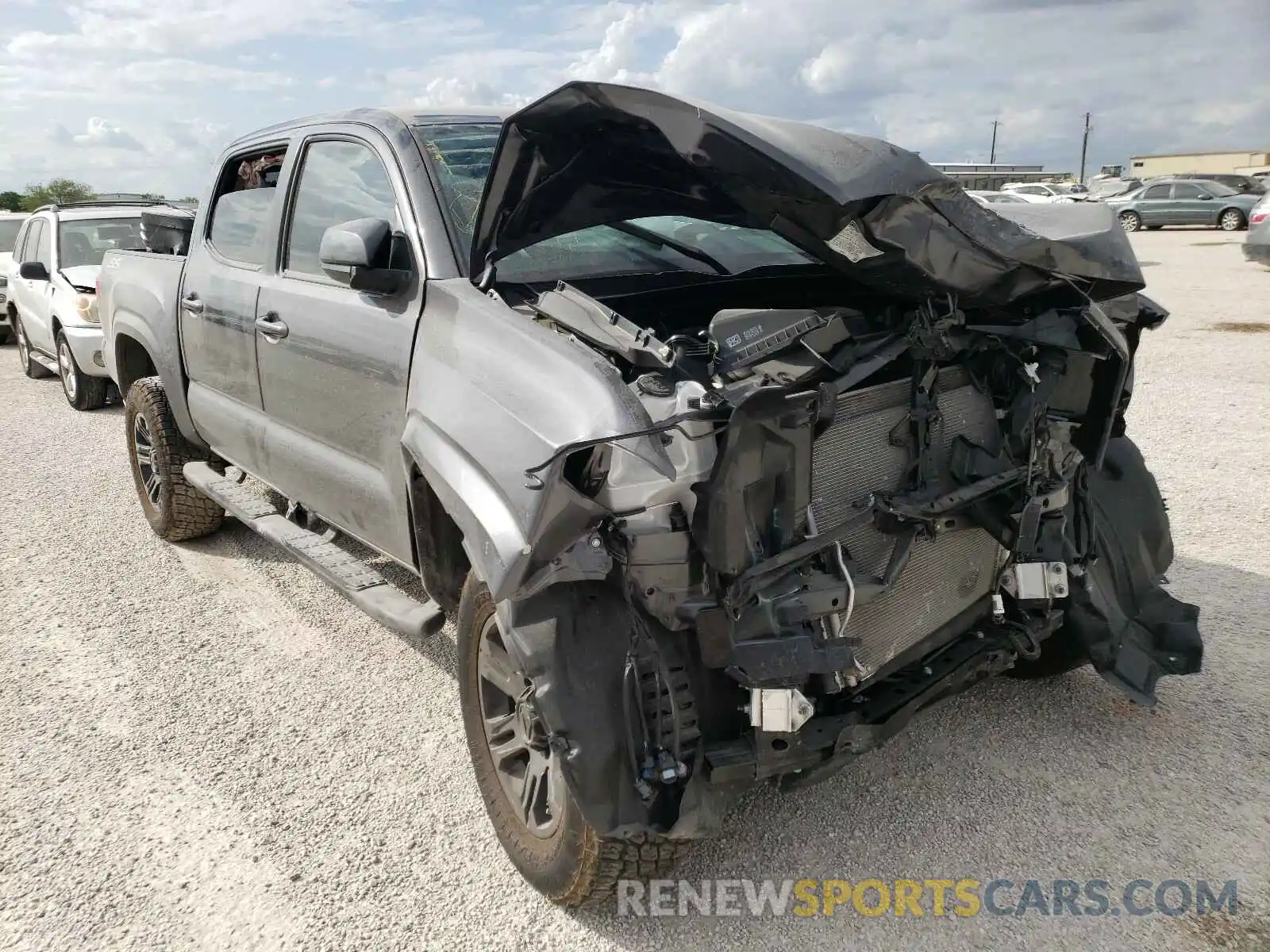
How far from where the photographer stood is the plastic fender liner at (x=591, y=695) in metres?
2.20

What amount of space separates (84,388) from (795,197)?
8.90 meters

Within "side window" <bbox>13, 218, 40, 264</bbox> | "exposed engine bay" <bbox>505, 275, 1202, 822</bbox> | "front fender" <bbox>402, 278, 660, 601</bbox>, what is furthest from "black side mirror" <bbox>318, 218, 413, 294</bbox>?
"side window" <bbox>13, 218, 40, 264</bbox>

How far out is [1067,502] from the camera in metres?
3.00

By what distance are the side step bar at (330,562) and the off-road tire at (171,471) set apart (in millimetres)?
205

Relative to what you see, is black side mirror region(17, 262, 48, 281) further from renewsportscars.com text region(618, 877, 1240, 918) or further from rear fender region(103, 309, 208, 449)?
renewsportscars.com text region(618, 877, 1240, 918)

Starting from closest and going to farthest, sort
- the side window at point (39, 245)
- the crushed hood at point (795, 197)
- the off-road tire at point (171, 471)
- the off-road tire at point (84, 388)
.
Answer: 1. the crushed hood at point (795, 197)
2. the off-road tire at point (171, 471)
3. the off-road tire at point (84, 388)
4. the side window at point (39, 245)

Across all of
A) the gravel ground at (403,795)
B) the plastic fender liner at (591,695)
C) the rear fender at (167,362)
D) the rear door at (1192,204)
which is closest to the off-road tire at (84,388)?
the rear fender at (167,362)

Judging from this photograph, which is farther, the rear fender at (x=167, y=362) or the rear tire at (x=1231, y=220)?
the rear tire at (x=1231, y=220)

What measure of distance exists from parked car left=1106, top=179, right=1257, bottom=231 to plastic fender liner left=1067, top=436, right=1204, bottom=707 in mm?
28582

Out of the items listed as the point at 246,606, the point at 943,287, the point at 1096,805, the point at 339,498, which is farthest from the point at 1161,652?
the point at 246,606

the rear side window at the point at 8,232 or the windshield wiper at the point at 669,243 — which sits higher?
the windshield wiper at the point at 669,243

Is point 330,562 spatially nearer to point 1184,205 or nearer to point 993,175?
point 1184,205

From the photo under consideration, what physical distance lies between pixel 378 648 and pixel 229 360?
1.44 metres

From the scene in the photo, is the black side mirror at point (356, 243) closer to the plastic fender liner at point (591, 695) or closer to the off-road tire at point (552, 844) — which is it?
the off-road tire at point (552, 844)
